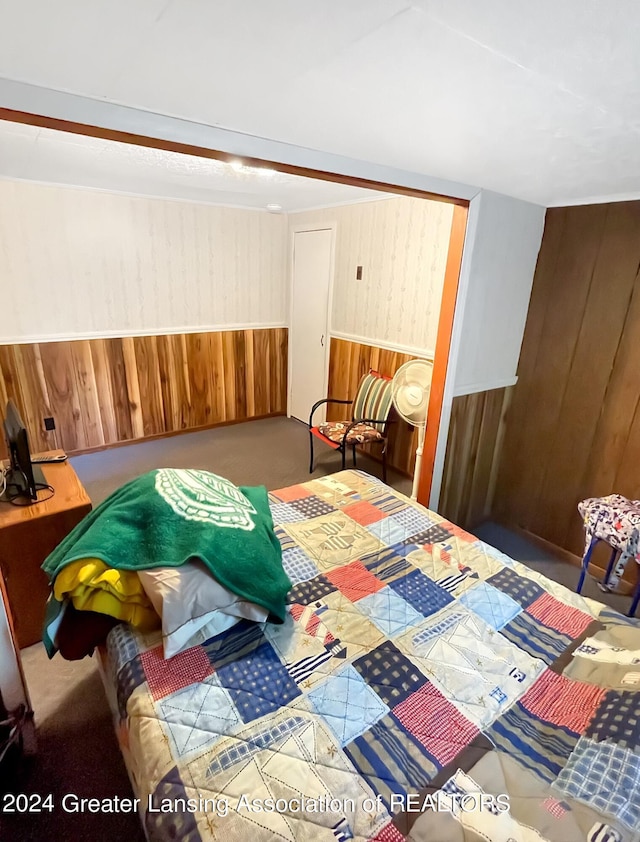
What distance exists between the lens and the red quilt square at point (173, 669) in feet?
3.58

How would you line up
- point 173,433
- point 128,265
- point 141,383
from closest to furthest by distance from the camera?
point 128,265, point 141,383, point 173,433

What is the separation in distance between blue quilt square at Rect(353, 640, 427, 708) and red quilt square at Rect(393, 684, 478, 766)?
2cm

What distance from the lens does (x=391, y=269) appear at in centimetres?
A: 338

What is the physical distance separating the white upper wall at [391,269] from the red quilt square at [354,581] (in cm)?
205

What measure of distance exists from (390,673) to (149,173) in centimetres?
324

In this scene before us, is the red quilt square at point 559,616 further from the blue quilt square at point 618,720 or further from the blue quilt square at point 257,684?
the blue quilt square at point 257,684

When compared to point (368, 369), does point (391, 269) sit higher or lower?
higher

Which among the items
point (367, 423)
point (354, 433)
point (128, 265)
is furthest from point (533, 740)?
point (128, 265)

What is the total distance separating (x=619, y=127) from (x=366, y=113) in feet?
2.54

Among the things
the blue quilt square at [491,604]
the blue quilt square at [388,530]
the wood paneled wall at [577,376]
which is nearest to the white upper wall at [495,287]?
the wood paneled wall at [577,376]

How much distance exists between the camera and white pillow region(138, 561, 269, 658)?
3.79 feet

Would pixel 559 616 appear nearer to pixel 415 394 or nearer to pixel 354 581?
pixel 354 581

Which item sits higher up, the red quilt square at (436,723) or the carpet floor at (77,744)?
the red quilt square at (436,723)

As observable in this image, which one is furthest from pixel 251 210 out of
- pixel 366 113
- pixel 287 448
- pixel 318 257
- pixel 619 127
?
pixel 619 127
